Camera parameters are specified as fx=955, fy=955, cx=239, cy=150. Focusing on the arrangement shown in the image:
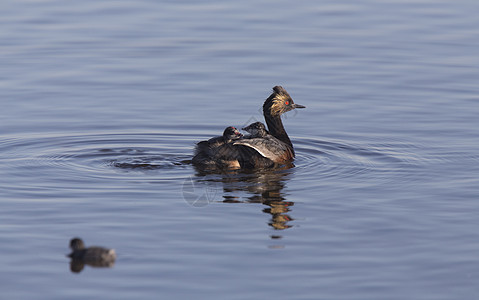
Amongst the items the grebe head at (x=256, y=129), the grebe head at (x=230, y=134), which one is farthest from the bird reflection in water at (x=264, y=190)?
the grebe head at (x=256, y=129)

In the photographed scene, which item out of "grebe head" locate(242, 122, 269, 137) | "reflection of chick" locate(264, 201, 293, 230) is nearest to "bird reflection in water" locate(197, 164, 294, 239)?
"reflection of chick" locate(264, 201, 293, 230)

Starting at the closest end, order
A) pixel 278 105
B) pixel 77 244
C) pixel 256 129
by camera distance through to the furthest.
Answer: pixel 77 244
pixel 256 129
pixel 278 105

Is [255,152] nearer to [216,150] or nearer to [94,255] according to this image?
[216,150]

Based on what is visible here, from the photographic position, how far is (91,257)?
9.41 m

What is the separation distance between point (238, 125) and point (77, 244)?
6.86 m

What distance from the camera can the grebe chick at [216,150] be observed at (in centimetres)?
1371

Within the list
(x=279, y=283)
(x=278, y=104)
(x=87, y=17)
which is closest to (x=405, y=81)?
(x=278, y=104)

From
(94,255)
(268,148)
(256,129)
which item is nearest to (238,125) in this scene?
(256,129)

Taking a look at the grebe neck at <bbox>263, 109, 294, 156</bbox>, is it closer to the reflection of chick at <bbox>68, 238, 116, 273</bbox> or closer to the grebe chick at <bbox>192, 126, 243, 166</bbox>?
the grebe chick at <bbox>192, 126, 243, 166</bbox>

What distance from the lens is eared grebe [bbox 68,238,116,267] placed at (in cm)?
941

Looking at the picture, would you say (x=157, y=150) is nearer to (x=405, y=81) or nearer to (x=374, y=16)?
(x=405, y=81)

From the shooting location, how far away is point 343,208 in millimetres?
11641

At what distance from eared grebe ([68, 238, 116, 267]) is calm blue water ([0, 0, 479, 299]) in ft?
0.38

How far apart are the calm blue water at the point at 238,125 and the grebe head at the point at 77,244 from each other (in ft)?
0.83
